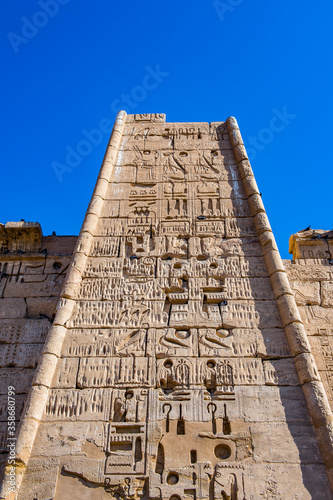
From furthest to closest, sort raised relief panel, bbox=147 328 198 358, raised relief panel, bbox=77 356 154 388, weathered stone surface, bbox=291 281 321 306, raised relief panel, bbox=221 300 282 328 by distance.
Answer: weathered stone surface, bbox=291 281 321 306 < raised relief panel, bbox=221 300 282 328 < raised relief panel, bbox=147 328 198 358 < raised relief panel, bbox=77 356 154 388

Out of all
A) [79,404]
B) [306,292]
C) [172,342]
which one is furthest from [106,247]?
[306,292]

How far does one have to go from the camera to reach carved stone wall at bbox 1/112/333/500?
18.5 feet

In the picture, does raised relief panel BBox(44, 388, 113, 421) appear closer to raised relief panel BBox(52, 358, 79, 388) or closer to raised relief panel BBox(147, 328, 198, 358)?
raised relief panel BBox(52, 358, 79, 388)

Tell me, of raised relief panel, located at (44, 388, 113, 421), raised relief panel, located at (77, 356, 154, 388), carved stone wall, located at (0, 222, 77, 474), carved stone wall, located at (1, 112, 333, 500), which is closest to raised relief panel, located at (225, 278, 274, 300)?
carved stone wall, located at (1, 112, 333, 500)

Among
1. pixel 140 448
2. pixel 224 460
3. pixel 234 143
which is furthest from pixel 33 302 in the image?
pixel 234 143

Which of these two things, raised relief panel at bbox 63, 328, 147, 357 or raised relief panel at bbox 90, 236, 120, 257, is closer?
raised relief panel at bbox 63, 328, 147, 357

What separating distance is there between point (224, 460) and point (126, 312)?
8.04 ft

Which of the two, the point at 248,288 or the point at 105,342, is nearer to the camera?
the point at 105,342

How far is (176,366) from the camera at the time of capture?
658cm

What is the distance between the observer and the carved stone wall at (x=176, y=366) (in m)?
5.62

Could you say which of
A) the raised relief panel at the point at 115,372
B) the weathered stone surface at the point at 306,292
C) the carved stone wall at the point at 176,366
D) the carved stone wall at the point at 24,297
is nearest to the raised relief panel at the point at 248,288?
the carved stone wall at the point at 176,366

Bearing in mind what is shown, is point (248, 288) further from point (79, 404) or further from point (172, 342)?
point (79, 404)

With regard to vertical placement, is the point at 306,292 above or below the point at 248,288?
above

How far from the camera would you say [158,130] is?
10.7m
